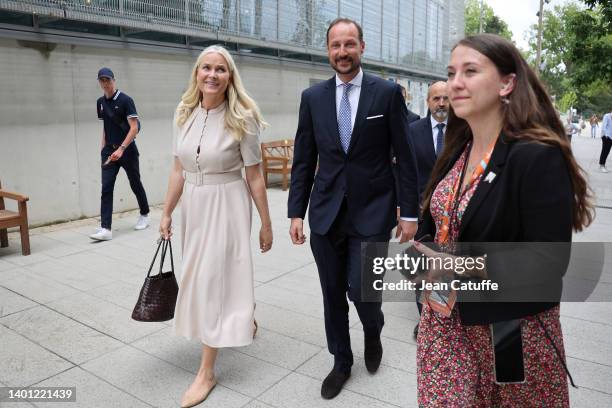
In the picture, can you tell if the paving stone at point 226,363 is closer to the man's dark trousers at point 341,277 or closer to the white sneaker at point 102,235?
the man's dark trousers at point 341,277

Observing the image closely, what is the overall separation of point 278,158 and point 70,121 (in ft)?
14.1

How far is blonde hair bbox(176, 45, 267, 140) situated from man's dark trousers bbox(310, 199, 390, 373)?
0.76 metres

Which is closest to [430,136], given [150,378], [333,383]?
[333,383]

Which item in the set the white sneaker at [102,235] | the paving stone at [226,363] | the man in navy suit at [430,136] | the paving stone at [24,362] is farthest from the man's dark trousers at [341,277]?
the white sneaker at [102,235]

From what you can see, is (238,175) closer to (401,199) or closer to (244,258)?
(244,258)

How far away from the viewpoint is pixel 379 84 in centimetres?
316

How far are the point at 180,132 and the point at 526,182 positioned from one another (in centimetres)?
234

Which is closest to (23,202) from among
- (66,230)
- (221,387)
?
(66,230)

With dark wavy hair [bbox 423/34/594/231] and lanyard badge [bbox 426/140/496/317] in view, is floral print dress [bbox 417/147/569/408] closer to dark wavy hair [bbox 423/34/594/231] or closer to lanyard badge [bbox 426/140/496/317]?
lanyard badge [bbox 426/140/496/317]

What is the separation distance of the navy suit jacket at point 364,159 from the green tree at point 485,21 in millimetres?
58759

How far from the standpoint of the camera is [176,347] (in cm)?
392

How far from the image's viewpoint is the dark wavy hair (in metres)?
1.69

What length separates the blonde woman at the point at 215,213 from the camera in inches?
129

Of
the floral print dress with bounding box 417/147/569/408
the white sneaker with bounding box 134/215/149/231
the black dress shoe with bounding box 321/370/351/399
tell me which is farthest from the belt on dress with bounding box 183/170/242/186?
the white sneaker with bounding box 134/215/149/231
